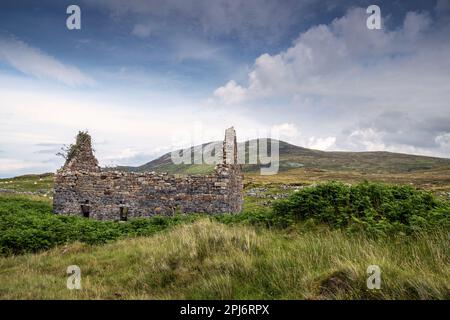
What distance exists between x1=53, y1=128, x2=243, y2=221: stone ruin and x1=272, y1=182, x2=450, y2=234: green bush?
6.09 metres

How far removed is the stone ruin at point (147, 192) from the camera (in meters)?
16.8

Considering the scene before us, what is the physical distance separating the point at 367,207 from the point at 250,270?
5125mm

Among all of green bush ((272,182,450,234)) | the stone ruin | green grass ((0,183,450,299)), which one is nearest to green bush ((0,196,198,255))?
green grass ((0,183,450,299))

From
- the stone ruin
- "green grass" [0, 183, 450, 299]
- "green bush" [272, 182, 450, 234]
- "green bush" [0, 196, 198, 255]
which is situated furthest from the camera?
the stone ruin

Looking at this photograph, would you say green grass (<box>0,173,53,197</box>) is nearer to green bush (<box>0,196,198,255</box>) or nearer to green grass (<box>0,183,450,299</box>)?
green bush (<box>0,196,198,255</box>)

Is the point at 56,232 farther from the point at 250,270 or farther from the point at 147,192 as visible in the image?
the point at 250,270

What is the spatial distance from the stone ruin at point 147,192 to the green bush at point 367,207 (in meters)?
6.09

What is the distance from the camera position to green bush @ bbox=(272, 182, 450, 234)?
8219mm

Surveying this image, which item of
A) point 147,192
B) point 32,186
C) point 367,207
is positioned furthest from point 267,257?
point 32,186

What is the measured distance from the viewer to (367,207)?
9.72 metres
